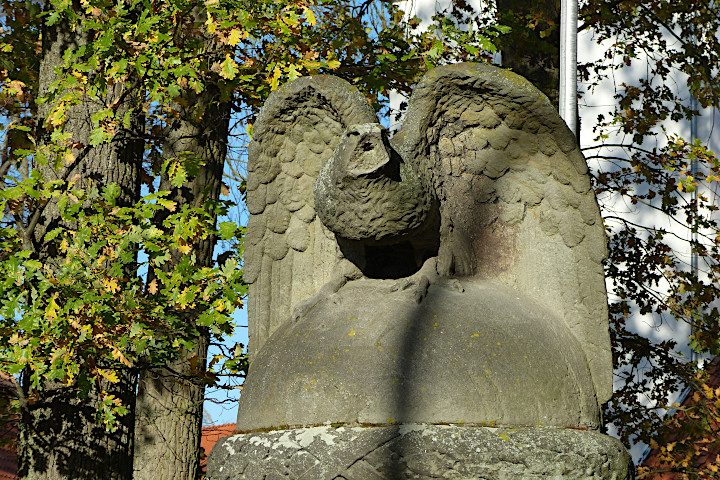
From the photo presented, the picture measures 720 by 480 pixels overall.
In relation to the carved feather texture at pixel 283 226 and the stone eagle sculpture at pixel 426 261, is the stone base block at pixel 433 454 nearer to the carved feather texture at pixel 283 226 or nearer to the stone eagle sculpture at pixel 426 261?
the stone eagle sculpture at pixel 426 261

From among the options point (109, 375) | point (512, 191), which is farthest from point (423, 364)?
point (109, 375)

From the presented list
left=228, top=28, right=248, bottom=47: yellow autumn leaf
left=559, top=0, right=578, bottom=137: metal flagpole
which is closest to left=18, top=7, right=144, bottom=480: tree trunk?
left=228, top=28, right=248, bottom=47: yellow autumn leaf

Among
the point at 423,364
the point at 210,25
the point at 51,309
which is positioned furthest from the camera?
the point at 210,25

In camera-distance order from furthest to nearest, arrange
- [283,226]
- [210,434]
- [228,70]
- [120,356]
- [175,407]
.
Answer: [210,434], [175,407], [228,70], [120,356], [283,226]

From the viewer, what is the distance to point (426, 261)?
3.40 m

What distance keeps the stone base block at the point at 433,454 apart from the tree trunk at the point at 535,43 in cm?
589

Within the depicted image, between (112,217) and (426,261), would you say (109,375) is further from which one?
(426,261)

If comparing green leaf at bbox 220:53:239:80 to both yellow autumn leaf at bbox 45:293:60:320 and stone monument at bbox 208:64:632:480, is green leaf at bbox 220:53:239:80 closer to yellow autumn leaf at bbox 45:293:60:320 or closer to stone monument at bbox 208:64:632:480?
yellow autumn leaf at bbox 45:293:60:320

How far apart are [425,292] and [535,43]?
5.84 metres

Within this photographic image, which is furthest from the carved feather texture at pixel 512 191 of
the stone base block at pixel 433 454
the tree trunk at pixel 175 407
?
the tree trunk at pixel 175 407

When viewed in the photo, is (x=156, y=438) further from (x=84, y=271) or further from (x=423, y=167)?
(x=423, y=167)

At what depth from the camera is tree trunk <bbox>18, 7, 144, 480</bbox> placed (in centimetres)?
605

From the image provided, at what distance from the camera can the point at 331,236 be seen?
3568mm

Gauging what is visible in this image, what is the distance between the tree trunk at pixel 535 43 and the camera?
827 centimetres
